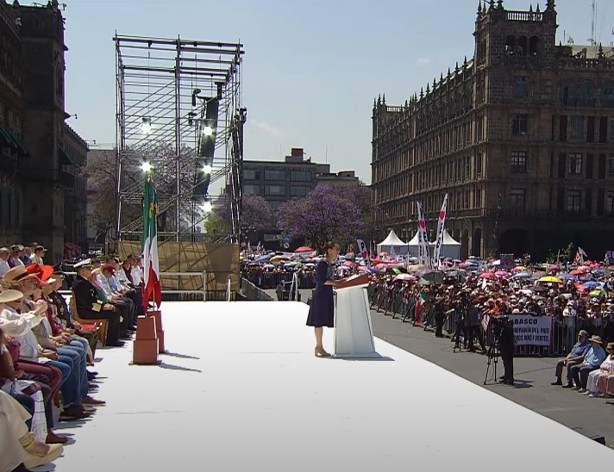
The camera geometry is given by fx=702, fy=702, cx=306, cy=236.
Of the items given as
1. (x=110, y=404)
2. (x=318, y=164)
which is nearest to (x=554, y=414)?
(x=110, y=404)

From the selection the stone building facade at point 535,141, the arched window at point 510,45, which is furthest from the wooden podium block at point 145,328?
the arched window at point 510,45

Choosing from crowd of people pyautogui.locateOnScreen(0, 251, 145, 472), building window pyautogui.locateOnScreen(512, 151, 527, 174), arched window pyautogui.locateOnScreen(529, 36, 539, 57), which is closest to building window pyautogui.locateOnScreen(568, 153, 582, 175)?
building window pyautogui.locateOnScreen(512, 151, 527, 174)

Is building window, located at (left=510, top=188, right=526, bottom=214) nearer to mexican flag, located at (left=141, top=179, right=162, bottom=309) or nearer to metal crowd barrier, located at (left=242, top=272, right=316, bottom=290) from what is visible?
metal crowd barrier, located at (left=242, top=272, right=316, bottom=290)

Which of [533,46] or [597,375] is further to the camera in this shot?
[533,46]

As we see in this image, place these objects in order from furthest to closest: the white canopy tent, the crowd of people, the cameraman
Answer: the white canopy tent, the cameraman, the crowd of people

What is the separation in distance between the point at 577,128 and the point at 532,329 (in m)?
52.0

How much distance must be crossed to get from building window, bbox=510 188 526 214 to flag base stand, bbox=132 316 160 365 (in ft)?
194

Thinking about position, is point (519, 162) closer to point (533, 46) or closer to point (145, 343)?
point (533, 46)

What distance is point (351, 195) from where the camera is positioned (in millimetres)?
99312

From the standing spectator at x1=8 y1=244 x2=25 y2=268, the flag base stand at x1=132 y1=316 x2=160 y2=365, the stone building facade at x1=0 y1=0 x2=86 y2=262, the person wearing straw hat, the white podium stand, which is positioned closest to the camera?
the flag base stand at x1=132 y1=316 x2=160 y2=365

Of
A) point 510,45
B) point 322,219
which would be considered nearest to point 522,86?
point 510,45

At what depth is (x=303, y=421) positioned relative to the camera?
5.94 m

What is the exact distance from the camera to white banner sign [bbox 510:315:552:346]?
17.7 meters

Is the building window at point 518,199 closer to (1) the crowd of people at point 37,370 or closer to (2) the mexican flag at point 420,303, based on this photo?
(2) the mexican flag at point 420,303
